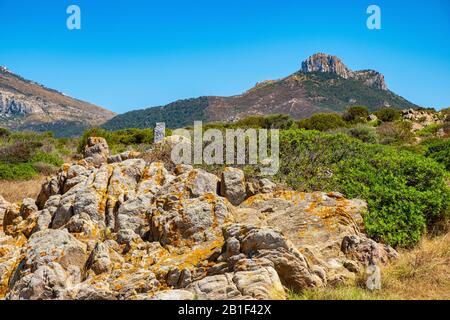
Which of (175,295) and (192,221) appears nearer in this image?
(175,295)

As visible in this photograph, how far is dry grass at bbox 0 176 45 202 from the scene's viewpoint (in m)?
13.9

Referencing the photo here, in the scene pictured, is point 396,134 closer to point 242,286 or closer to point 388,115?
point 388,115

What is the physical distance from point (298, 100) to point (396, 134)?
296ft

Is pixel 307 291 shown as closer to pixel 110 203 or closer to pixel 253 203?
pixel 253 203

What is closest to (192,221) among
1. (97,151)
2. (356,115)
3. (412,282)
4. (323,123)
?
(412,282)

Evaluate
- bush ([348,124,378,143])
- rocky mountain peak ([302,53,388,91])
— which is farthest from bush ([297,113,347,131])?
rocky mountain peak ([302,53,388,91])

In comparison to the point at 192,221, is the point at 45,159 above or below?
above

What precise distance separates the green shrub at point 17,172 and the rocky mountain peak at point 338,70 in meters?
132

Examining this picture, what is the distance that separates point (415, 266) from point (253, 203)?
3.34 meters

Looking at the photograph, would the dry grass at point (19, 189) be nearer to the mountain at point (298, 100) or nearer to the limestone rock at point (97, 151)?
the limestone rock at point (97, 151)

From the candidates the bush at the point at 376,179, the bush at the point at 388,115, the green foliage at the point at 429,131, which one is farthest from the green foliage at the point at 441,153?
the bush at the point at 388,115

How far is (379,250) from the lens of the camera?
287 inches

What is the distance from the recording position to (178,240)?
7.75 m

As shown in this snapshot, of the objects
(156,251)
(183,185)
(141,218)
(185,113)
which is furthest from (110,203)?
(185,113)
